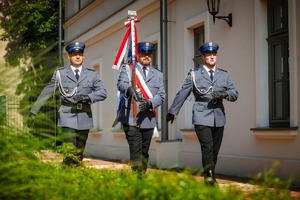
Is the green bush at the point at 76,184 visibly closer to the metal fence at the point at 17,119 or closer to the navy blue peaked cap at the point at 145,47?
the metal fence at the point at 17,119

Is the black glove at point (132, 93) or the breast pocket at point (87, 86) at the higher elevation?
the breast pocket at point (87, 86)

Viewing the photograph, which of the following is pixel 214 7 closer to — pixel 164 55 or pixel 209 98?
pixel 164 55

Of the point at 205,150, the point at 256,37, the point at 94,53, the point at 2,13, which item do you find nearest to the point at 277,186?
the point at 205,150

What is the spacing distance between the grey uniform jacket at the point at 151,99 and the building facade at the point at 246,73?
38 cm

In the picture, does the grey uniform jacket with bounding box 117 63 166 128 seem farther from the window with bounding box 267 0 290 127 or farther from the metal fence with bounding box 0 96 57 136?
the metal fence with bounding box 0 96 57 136

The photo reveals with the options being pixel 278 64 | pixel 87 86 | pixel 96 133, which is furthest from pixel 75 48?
pixel 96 133

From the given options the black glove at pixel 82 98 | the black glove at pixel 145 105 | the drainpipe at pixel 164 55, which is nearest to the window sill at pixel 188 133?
the drainpipe at pixel 164 55

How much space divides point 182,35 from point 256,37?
3.08 metres

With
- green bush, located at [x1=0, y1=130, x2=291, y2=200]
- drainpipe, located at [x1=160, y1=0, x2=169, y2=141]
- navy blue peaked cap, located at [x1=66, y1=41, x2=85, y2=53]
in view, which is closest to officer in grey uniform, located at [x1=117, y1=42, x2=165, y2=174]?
navy blue peaked cap, located at [x1=66, y1=41, x2=85, y2=53]

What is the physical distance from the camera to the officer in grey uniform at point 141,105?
7.63 meters

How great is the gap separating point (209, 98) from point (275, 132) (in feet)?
5.70

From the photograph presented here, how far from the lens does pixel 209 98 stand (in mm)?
7672

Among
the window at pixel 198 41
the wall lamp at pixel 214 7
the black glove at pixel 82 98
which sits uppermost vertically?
the wall lamp at pixel 214 7

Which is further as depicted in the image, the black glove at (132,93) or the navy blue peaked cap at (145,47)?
the navy blue peaked cap at (145,47)
